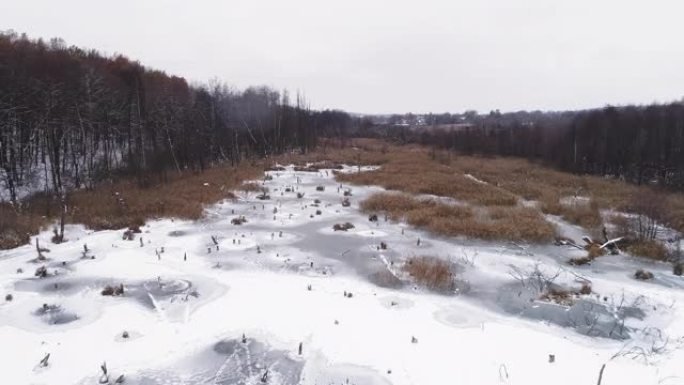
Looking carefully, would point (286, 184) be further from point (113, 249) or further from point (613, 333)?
point (613, 333)

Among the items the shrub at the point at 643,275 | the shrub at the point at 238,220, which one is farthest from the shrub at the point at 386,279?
the shrub at the point at 238,220

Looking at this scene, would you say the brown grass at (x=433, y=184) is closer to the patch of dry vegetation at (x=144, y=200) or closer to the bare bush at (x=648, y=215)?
the bare bush at (x=648, y=215)

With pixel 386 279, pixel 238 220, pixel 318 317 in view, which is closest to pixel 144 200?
pixel 238 220

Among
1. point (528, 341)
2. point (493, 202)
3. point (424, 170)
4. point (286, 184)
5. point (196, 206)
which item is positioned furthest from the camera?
point (424, 170)

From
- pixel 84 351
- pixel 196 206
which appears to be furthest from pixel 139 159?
pixel 84 351

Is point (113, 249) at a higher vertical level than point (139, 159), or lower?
lower
